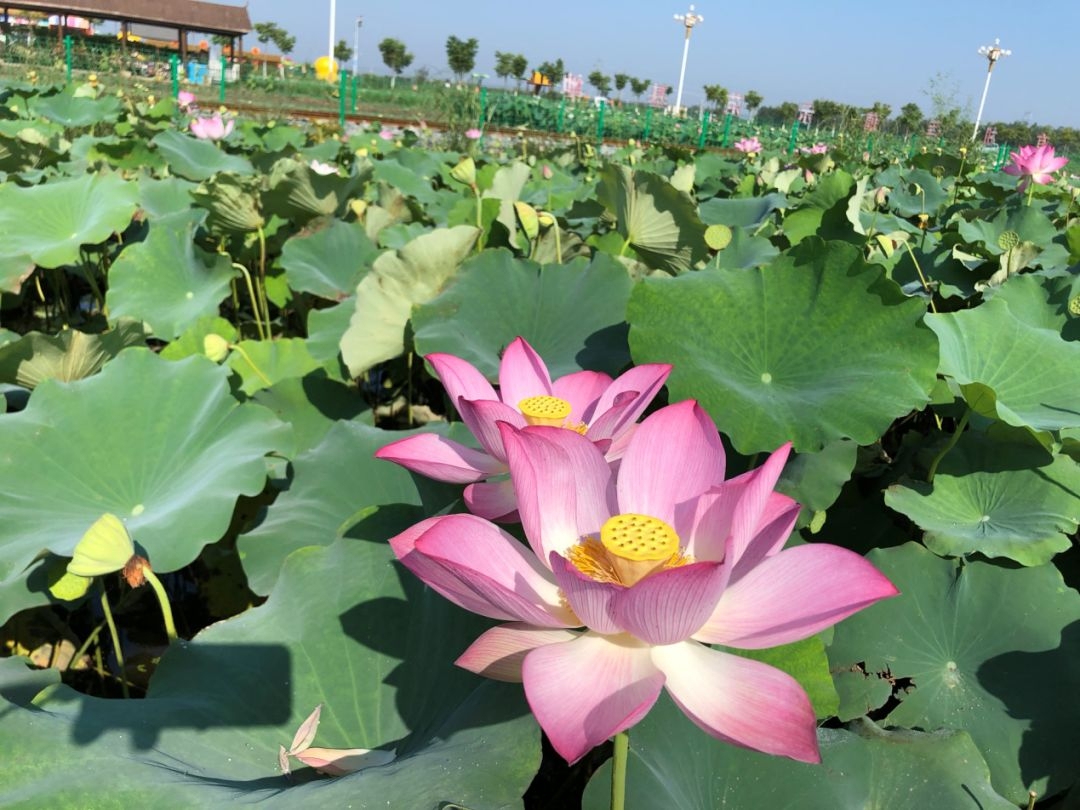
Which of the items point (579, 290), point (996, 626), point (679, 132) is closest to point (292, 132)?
point (579, 290)

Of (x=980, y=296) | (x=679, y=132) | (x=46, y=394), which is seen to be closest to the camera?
(x=46, y=394)

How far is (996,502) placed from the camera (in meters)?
1.16

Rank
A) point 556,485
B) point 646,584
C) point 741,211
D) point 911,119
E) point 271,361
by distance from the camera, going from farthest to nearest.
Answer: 1. point 911,119
2. point 741,211
3. point 271,361
4. point 556,485
5. point 646,584

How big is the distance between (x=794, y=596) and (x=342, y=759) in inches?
16.0

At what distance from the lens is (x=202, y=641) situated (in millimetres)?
827

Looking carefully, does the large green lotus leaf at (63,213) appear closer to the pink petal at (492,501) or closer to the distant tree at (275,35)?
the pink petal at (492,501)

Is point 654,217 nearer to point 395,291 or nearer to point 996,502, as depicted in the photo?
point 395,291

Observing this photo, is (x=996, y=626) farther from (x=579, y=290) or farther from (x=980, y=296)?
(x=980, y=296)

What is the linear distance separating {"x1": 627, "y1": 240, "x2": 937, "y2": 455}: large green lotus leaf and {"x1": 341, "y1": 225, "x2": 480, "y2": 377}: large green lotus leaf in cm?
67

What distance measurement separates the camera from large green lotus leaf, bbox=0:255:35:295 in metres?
2.27

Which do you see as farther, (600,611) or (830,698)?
(830,698)

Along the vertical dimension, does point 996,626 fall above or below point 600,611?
below

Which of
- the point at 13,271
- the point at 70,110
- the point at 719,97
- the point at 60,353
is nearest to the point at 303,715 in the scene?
the point at 60,353

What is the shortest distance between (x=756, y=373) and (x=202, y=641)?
0.81 m
